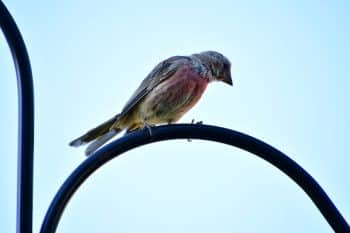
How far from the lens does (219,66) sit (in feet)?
22.5

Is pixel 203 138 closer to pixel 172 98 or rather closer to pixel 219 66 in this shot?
pixel 172 98

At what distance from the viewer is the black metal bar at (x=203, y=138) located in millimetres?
3223

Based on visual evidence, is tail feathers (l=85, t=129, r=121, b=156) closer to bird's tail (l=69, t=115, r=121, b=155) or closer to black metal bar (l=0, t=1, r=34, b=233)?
bird's tail (l=69, t=115, r=121, b=155)

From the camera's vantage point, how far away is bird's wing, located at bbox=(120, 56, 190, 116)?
640 cm

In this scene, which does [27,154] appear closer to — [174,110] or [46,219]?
[46,219]

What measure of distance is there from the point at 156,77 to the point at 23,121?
3.58 meters

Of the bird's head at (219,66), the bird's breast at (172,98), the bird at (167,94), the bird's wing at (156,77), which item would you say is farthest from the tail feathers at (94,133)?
the bird's head at (219,66)

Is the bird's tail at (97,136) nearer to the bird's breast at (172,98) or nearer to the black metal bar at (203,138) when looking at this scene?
the bird's breast at (172,98)

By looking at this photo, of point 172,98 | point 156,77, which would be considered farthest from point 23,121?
point 156,77

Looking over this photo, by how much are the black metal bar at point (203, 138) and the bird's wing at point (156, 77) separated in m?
2.31

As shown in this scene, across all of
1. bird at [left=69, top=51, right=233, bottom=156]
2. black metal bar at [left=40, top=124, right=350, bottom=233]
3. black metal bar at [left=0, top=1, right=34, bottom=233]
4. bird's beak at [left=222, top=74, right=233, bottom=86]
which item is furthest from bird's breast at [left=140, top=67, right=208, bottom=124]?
black metal bar at [left=0, top=1, right=34, bottom=233]

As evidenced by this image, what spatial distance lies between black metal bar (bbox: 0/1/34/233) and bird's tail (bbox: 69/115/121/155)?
2102 millimetres

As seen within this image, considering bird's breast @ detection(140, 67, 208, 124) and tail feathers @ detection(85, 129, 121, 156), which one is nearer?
tail feathers @ detection(85, 129, 121, 156)

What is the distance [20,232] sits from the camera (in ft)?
9.70
